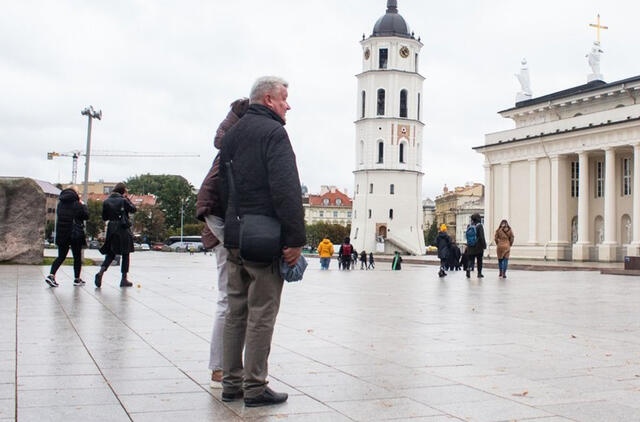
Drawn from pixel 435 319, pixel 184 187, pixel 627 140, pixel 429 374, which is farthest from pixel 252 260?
pixel 184 187

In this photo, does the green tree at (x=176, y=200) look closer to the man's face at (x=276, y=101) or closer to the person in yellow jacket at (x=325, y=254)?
the person in yellow jacket at (x=325, y=254)

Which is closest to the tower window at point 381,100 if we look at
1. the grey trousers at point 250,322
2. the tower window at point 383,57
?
the tower window at point 383,57

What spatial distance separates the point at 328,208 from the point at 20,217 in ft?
527

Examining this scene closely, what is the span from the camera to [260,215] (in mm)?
4977

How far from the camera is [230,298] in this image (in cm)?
527

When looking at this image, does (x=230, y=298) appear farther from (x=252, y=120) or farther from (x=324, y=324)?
(x=324, y=324)

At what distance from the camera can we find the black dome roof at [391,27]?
314 feet

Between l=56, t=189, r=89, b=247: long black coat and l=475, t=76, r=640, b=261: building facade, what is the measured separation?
40773 mm

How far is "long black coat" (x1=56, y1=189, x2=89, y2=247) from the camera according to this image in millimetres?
14391

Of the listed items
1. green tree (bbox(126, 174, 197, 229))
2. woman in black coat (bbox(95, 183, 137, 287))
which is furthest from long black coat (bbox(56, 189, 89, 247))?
green tree (bbox(126, 174, 197, 229))

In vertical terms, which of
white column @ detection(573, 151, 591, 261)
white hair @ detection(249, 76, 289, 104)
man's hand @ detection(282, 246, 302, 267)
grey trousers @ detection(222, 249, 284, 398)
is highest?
white column @ detection(573, 151, 591, 261)

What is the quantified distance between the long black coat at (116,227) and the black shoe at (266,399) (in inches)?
393

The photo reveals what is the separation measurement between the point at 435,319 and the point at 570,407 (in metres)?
5.33

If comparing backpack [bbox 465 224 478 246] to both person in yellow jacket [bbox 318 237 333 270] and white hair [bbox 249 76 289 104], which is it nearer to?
person in yellow jacket [bbox 318 237 333 270]
